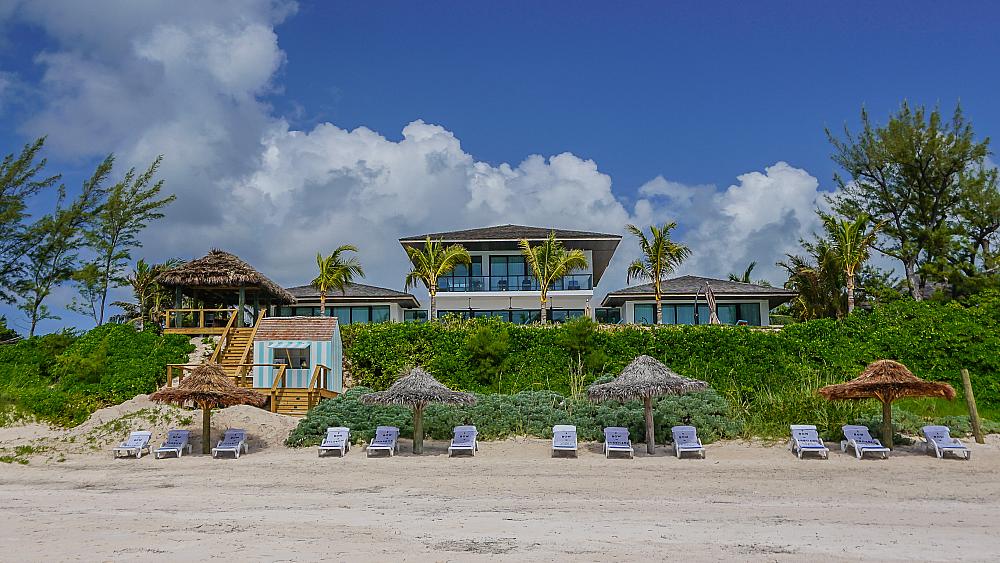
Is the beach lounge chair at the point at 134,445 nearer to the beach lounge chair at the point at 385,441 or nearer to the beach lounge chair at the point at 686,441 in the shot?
the beach lounge chair at the point at 385,441

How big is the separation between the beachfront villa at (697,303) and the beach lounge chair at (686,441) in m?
17.9

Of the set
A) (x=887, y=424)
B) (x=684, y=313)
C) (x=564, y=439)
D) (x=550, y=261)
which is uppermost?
(x=550, y=261)

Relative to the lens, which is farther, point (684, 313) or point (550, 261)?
point (684, 313)

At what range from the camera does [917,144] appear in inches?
1356

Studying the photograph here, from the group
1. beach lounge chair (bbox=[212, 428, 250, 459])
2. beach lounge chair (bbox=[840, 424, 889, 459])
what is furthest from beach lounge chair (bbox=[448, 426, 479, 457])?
beach lounge chair (bbox=[840, 424, 889, 459])

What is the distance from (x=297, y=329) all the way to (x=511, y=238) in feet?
44.5

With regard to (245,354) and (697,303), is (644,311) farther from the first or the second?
(245,354)

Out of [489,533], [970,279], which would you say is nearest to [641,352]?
[489,533]

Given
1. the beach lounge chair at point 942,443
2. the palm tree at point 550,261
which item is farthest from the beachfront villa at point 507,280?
the beach lounge chair at point 942,443

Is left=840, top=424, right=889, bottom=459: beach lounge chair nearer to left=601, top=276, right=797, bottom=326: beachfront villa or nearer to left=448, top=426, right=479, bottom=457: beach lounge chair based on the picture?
left=448, top=426, right=479, bottom=457: beach lounge chair

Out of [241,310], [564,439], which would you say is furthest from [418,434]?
[241,310]

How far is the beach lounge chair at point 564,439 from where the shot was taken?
55.7 ft

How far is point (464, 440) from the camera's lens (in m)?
17.5

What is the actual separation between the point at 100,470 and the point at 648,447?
11956mm
